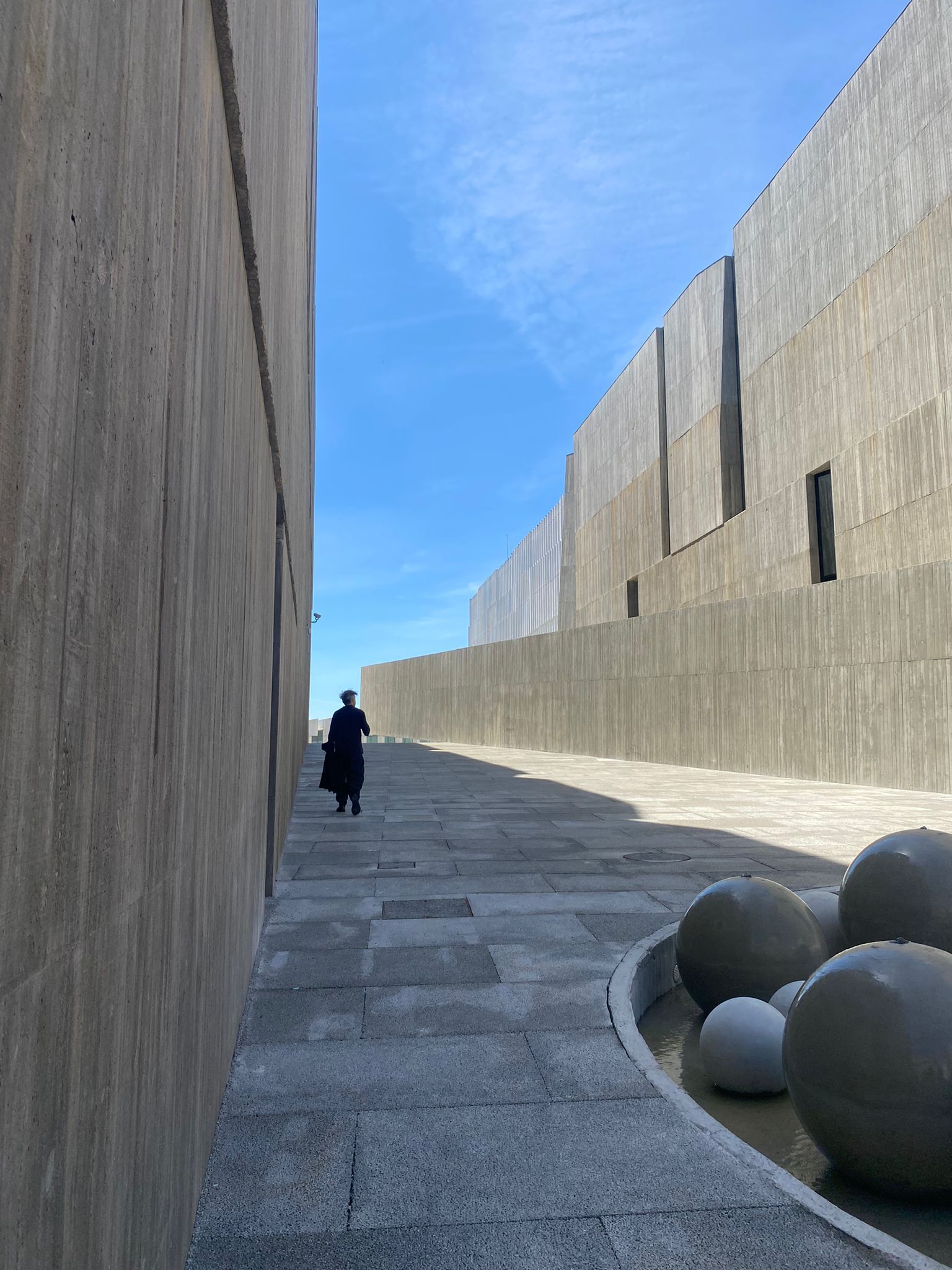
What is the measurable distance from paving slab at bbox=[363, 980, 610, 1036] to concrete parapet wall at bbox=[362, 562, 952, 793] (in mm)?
13436

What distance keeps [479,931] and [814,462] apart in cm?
2070

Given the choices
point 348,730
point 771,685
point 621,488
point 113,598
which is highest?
point 621,488

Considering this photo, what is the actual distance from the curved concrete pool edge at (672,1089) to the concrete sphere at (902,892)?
1202 mm

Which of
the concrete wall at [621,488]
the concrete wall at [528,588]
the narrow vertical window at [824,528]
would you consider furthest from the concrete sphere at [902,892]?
the concrete wall at [528,588]

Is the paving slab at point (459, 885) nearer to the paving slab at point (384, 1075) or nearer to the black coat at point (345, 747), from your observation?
the paving slab at point (384, 1075)

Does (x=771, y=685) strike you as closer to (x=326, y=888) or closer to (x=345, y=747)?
(x=345, y=747)

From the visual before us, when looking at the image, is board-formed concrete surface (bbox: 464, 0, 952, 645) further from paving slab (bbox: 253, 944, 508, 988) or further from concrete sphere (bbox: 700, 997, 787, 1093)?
concrete sphere (bbox: 700, 997, 787, 1093)

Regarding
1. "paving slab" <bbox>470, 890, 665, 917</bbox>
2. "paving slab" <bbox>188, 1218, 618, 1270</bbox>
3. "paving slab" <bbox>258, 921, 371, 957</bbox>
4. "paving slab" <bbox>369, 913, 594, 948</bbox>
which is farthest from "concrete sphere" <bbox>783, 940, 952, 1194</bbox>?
"paving slab" <bbox>470, 890, 665, 917</bbox>

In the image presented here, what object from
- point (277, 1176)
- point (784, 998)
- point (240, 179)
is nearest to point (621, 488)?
point (784, 998)

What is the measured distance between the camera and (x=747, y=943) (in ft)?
16.2

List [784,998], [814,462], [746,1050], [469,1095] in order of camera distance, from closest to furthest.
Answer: [469,1095] < [746,1050] < [784,998] < [814,462]

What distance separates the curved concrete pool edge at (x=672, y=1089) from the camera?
8.85 ft

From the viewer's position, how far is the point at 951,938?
493 cm

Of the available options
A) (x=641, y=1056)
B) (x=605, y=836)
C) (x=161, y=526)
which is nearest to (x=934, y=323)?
(x=605, y=836)
